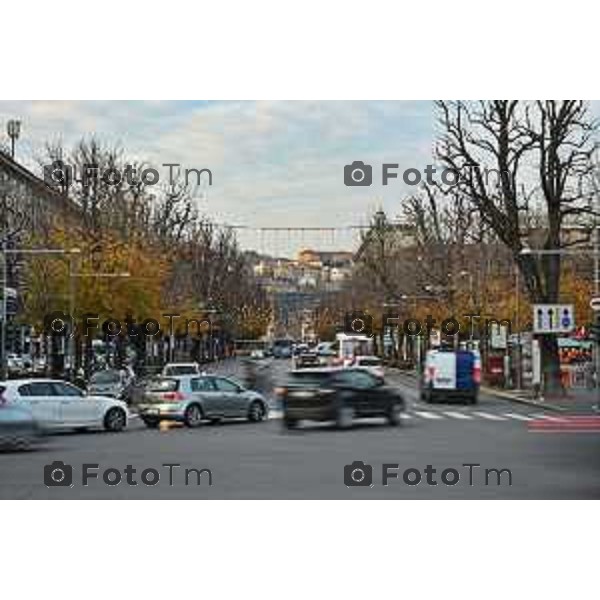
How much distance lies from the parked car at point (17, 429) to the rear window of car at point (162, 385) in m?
4.46

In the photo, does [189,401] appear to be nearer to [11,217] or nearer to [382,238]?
[382,238]

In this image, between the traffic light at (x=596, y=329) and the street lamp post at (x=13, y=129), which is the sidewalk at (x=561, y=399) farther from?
the street lamp post at (x=13, y=129)

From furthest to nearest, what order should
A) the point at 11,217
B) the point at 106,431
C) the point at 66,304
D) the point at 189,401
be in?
the point at 11,217 < the point at 66,304 < the point at 189,401 < the point at 106,431

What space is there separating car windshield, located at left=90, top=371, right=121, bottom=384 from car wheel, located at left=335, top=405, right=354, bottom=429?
1088 cm

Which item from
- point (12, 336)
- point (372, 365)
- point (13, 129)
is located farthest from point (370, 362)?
point (12, 336)

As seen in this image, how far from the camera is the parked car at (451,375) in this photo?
21641mm

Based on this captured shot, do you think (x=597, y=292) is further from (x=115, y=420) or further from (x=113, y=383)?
(x=113, y=383)

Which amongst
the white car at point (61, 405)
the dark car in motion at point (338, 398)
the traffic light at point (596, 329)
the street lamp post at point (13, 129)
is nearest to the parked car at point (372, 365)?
the dark car in motion at point (338, 398)

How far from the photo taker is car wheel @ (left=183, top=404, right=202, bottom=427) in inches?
822

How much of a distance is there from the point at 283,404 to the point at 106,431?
10.3 feet
